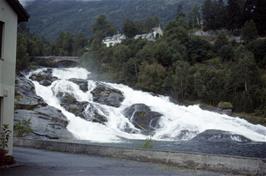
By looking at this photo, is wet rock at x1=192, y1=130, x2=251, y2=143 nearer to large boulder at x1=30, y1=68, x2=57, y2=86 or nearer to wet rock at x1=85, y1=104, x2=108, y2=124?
wet rock at x1=85, y1=104, x2=108, y2=124

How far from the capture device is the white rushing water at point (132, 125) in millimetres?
45688

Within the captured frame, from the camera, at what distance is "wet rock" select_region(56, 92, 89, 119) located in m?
50.4

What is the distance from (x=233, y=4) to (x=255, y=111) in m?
54.0

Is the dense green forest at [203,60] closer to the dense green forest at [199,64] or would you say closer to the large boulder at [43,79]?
the dense green forest at [199,64]

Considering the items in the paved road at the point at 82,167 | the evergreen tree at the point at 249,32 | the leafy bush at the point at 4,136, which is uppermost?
the evergreen tree at the point at 249,32

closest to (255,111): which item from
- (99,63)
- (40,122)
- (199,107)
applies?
(199,107)

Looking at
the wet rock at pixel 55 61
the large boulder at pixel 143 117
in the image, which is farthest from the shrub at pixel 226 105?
the wet rock at pixel 55 61

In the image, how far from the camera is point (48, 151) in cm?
2525

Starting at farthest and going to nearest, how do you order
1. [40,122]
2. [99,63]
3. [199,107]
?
[99,63] → [199,107] → [40,122]

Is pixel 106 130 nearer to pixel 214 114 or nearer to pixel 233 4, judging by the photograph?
pixel 214 114

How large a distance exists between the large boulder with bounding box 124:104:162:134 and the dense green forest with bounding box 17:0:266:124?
55.6 feet

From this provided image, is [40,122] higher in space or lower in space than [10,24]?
lower

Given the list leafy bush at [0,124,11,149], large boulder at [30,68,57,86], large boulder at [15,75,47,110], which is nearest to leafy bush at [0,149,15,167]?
leafy bush at [0,124,11,149]

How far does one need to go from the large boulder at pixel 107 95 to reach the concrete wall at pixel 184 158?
3094 centimetres
